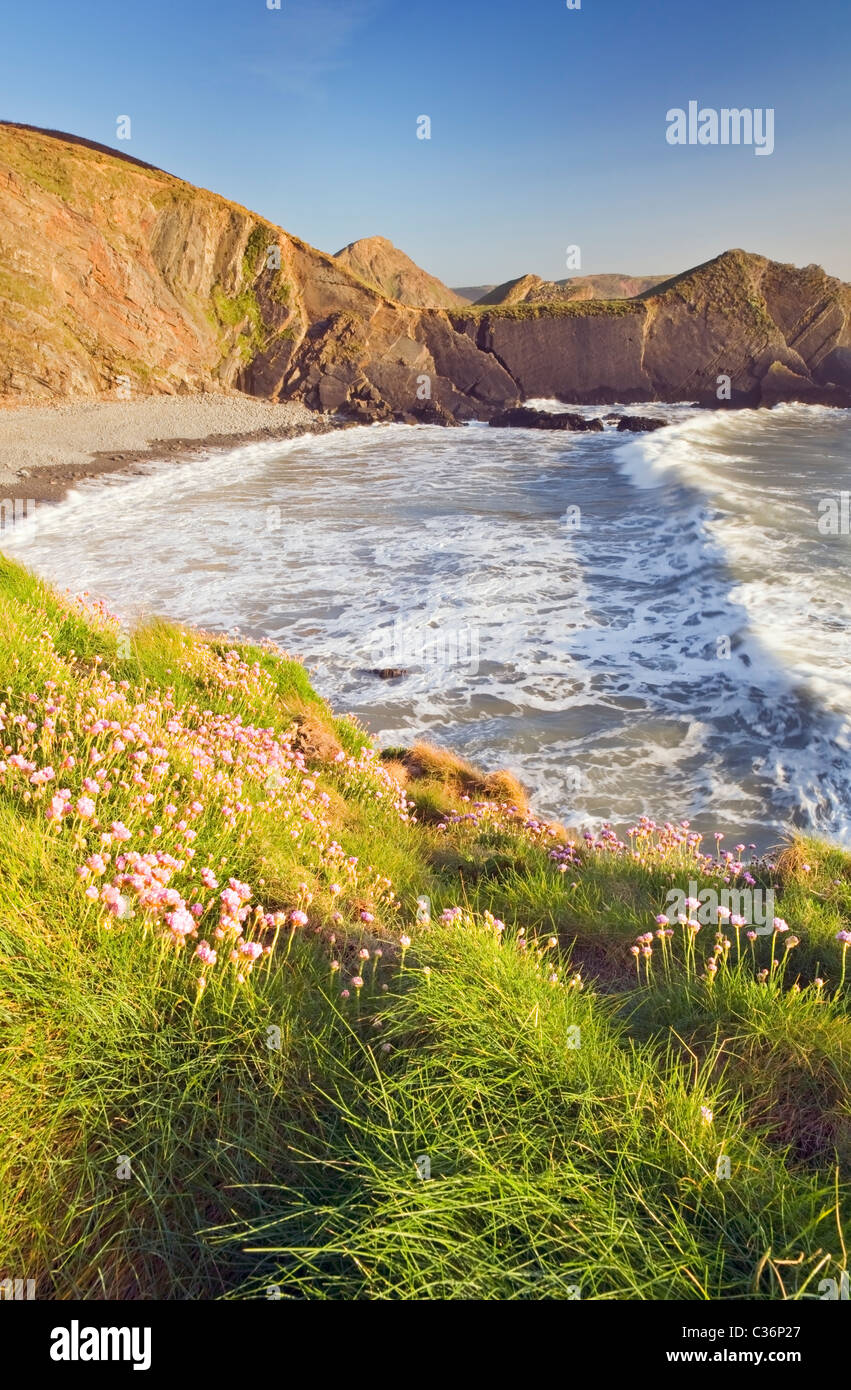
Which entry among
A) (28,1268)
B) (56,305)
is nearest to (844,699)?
(28,1268)

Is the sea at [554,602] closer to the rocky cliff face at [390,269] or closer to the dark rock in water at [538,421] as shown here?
the dark rock in water at [538,421]

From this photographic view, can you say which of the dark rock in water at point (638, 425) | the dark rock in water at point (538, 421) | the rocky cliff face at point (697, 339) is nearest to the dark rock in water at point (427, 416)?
the dark rock in water at point (538, 421)

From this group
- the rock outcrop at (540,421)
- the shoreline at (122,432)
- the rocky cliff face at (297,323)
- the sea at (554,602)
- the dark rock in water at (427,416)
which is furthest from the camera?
the dark rock in water at (427,416)

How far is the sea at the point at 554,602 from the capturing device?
9992 mm

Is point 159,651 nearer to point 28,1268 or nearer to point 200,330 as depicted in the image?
point 28,1268

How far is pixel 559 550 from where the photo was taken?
20.9 m

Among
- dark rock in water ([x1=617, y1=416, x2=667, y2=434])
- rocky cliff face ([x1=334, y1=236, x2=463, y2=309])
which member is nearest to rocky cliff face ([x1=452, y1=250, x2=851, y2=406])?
dark rock in water ([x1=617, y1=416, x2=667, y2=434])

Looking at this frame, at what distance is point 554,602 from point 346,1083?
14556mm

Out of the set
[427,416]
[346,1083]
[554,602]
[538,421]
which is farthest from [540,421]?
[346,1083]

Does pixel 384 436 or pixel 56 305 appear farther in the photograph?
pixel 384 436

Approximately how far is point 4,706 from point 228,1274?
9.85ft

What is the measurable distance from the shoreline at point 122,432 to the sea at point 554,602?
153 centimetres

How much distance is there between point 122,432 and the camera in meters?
36.3
